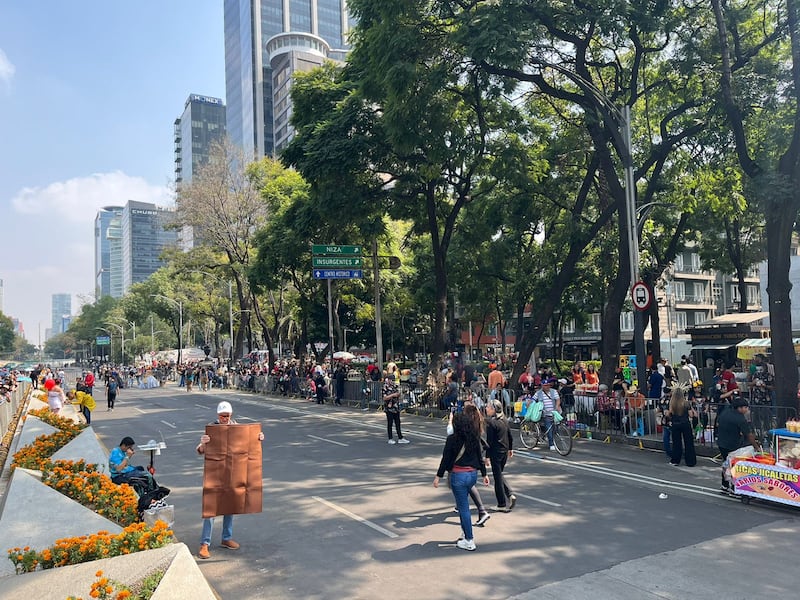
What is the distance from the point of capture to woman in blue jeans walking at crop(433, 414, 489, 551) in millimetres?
7262

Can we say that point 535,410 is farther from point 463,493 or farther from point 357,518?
point 463,493

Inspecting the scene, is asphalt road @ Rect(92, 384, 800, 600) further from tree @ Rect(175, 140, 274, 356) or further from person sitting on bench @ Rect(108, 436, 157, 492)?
tree @ Rect(175, 140, 274, 356)

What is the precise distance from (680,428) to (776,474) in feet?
11.0

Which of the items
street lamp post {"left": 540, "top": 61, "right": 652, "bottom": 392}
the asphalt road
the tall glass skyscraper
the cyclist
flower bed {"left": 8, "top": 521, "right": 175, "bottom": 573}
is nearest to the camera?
flower bed {"left": 8, "top": 521, "right": 175, "bottom": 573}

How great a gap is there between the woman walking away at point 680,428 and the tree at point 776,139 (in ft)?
9.15

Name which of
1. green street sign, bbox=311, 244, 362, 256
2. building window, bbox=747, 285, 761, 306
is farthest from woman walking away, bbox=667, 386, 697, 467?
building window, bbox=747, 285, 761, 306

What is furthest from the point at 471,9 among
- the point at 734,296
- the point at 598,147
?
the point at 734,296

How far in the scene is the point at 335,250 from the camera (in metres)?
25.7

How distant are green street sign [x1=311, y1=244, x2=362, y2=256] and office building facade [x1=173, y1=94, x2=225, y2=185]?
157 m

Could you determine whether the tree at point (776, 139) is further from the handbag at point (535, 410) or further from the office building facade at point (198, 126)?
the office building facade at point (198, 126)

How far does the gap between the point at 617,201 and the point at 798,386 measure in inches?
271

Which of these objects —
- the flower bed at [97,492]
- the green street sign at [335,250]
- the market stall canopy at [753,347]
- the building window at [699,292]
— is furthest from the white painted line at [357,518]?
the building window at [699,292]

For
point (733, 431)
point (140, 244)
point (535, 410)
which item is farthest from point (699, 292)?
point (140, 244)

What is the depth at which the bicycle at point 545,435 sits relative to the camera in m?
13.8
